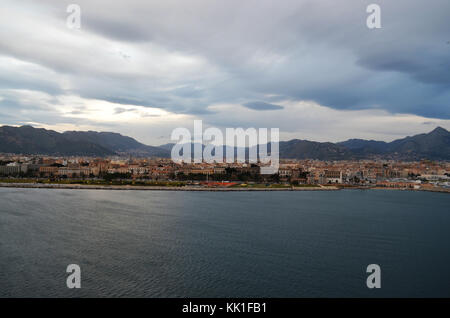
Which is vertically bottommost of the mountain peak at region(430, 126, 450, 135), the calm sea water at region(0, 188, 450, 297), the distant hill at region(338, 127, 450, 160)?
the calm sea water at region(0, 188, 450, 297)

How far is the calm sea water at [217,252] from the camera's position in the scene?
6.33 meters

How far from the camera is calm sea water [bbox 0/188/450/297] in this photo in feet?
20.8

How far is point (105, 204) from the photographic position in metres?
16.1

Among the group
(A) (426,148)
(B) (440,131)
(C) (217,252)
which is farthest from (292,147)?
(C) (217,252)

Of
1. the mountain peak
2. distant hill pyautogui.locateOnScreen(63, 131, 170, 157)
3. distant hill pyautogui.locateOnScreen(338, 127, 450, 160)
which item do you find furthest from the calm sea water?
distant hill pyautogui.locateOnScreen(63, 131, 170, 157)

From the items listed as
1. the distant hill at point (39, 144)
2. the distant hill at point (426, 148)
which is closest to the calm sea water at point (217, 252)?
the distant hill at point (39, 144)

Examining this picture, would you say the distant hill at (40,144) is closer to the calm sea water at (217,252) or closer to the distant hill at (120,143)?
the distant hill at (120,143)

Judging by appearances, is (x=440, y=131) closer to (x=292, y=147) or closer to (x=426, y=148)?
(x=426, y=148)

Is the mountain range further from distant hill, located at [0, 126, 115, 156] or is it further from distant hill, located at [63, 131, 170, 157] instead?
distant hill, located at [63, 131, 170, 157]

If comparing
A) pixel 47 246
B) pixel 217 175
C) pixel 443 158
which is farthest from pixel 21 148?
pixel 443 158

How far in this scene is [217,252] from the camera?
8430mm

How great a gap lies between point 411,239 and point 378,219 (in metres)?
3.47

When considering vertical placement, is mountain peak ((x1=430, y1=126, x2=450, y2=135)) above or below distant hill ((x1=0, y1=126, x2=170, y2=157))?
above
